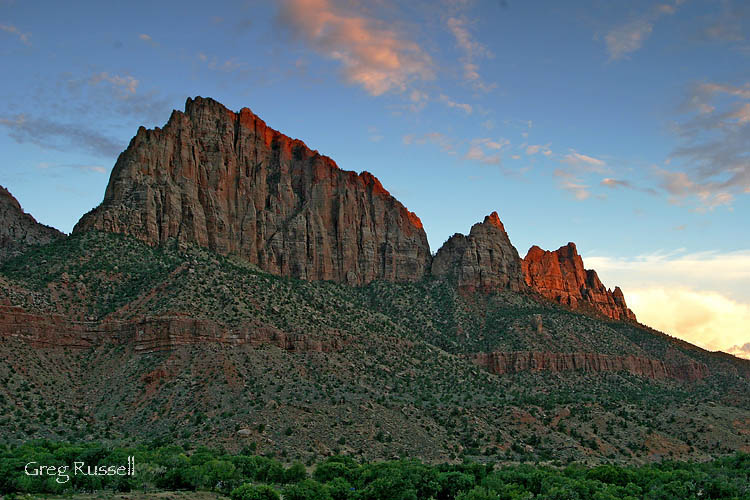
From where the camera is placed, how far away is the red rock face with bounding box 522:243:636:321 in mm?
172500

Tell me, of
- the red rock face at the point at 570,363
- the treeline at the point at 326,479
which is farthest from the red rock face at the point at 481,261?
the treeline at the point at 326,479

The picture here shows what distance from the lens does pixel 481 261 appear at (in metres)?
148

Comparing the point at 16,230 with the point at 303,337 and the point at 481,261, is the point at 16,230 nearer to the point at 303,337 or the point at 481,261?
the point at 303,337

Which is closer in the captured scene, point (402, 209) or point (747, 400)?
point (747, 400)

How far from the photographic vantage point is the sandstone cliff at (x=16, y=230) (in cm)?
10194

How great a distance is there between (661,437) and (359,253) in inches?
2634

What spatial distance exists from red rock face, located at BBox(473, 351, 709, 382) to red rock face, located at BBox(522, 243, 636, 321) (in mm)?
32503

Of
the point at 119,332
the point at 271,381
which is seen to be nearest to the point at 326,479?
the point at 271,381

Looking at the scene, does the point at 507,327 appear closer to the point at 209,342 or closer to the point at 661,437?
the point at 661,437

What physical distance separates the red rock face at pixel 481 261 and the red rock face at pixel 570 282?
16.3 metres

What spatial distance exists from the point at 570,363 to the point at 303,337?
53544 millimetres

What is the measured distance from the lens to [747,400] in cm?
12669

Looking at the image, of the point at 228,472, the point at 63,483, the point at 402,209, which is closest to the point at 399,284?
the point at 402,209

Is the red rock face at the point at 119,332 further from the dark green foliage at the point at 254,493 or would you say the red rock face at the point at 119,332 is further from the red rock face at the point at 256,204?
the dark green foliage at the point at 254,493
